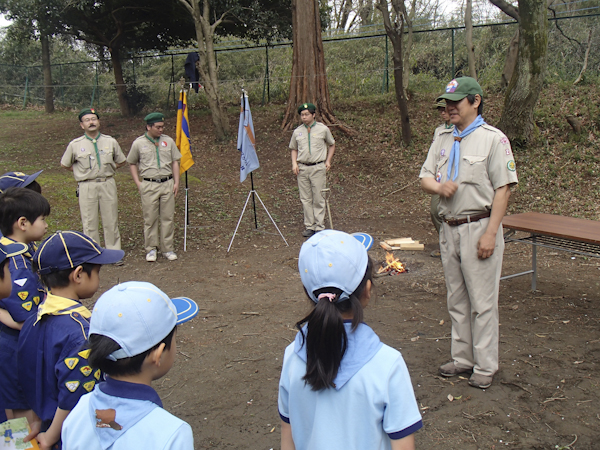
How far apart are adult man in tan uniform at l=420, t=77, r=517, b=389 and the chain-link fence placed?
1140cm

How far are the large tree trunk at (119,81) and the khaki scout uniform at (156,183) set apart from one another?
9973 mm

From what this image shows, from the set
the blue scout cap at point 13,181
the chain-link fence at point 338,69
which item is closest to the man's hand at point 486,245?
the blue scout cap at point 13,181

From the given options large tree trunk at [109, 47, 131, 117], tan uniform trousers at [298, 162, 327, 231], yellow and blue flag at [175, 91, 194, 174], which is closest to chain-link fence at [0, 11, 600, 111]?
large tree trunk at [109, 47, 131, 117]

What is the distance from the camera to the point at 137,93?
1709cm

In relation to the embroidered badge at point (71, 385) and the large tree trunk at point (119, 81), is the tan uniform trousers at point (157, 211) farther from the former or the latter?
the large tree trunk at point (119, 81)

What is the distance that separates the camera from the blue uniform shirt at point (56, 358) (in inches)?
77.6

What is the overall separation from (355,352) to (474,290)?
231 centimetres

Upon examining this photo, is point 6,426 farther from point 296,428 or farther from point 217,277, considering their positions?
point 217,277

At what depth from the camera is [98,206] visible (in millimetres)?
7359

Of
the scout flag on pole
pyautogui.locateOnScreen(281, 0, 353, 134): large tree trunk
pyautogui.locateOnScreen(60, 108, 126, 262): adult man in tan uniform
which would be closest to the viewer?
pyautogui.locateOnScreen(60, 108, 126, 262): adult man in tan uniform

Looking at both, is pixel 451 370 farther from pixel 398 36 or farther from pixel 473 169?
pixel 398 36

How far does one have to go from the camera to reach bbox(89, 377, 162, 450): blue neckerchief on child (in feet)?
4.96

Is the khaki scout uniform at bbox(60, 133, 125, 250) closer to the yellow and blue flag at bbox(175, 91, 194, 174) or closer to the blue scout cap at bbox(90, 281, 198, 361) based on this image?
the yellow and blue flag at bbox(175, 91, 194, 174)

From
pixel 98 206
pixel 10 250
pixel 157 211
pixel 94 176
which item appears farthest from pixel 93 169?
pixel 10 250
